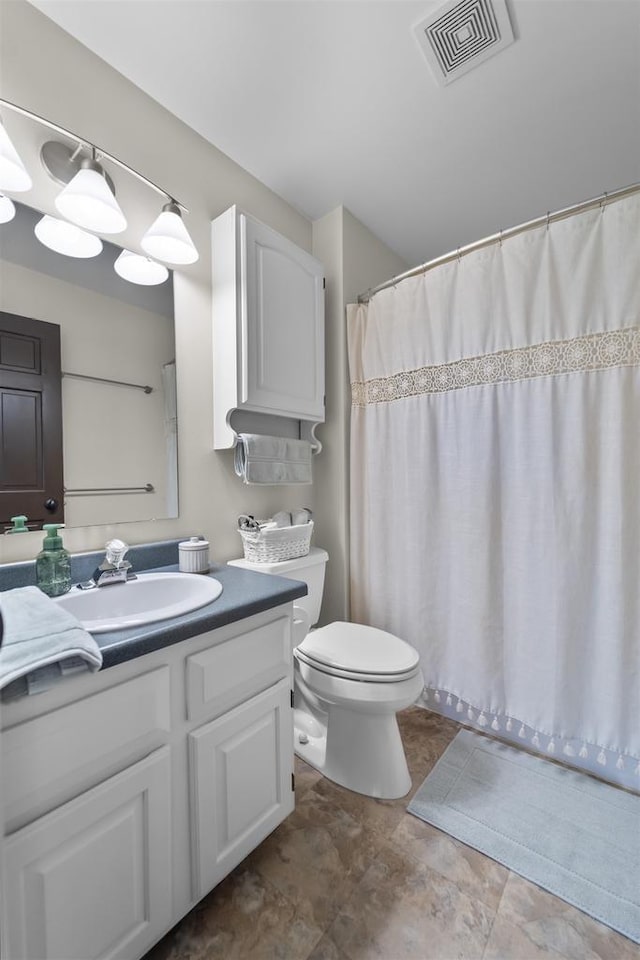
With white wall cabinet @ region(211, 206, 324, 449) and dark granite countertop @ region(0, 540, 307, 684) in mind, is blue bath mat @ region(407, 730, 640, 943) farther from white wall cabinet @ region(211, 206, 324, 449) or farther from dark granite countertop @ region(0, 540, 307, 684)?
white wall cabinet @ region(211, 206, 324, 449)

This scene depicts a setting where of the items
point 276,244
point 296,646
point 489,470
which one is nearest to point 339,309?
point 276,244

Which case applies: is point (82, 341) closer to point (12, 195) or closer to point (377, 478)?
point (12, 195)

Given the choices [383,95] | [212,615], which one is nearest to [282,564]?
[212,615]

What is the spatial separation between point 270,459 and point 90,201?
97cm

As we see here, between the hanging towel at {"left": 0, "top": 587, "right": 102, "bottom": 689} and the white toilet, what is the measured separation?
733 millimetres

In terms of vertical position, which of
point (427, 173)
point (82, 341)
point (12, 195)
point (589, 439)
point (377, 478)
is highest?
point (427, 173)

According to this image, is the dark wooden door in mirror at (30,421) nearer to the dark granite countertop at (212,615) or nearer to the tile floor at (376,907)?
the dark granite countertop at (212,615)

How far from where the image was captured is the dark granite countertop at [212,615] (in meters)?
0.74

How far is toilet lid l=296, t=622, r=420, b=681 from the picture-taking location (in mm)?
1287

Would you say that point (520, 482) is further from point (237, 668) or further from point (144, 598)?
point (144, 598)

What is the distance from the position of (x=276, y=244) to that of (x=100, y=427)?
1024 mm

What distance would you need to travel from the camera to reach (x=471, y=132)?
1.53 m

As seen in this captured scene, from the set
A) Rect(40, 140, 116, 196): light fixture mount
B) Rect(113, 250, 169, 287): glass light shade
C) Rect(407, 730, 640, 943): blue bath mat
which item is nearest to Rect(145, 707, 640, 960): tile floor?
Rect(407, 730, 640, 943): blue bath mat

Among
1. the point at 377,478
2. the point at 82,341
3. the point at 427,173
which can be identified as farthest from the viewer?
the point at 377,478
